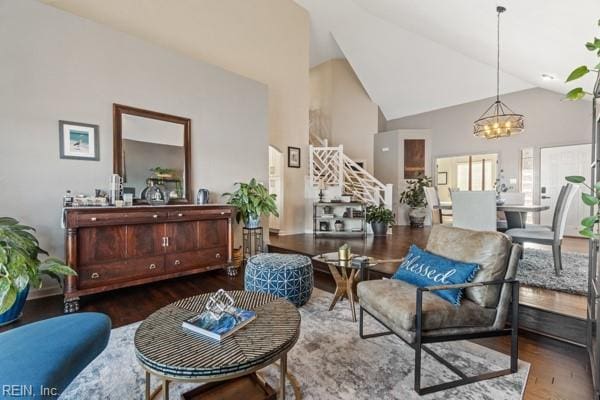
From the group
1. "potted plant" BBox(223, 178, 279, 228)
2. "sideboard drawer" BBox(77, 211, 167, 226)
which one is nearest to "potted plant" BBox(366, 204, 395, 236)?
"potted plant" BBox(223, 178, 279, 228)

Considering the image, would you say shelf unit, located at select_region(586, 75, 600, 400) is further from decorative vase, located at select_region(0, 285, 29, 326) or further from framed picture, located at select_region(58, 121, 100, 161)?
framed picture, located at select_region(58, 121, 100, 161)

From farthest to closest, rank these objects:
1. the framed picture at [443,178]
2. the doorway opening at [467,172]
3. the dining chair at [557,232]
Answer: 1. the framed picture at [443,178]
2. the doorway opening at [467,172]
3. the dining chair at [557,232]

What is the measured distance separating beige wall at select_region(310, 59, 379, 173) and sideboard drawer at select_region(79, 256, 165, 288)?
692 centimetres

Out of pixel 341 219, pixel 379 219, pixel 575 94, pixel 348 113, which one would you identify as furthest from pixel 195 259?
pixel 348 113

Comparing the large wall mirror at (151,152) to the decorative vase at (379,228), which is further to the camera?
the decorative vase at (379,228)

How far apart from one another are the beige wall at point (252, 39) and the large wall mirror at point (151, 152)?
4.50 feet

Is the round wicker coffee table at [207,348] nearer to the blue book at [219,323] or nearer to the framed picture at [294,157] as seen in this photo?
the blue book at [219,323]

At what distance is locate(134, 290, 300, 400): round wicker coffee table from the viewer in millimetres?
1211

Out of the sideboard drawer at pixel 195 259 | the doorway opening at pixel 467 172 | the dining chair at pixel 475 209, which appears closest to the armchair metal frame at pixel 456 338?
the dining chair at pixel 475 209

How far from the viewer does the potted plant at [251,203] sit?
4469mm

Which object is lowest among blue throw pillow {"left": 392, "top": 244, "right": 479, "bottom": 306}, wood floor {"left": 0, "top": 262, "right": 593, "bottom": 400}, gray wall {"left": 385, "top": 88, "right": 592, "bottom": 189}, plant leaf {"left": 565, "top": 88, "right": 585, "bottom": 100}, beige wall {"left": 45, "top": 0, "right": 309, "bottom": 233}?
wood floor {"left": 0, "top": 262, "right": 593, "bottom": 400}

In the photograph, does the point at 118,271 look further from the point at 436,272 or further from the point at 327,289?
the point at 436,272

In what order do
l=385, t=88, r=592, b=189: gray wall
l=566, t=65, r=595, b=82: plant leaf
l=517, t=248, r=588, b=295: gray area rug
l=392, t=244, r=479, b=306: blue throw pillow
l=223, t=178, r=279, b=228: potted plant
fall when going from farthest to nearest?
l=385, t=88, r=592, b=189: gray wall → l=223, t=178, r=279, b=228: potted plant → l=517, t=248, r=588, b=295: gray area rug → l=392, t=244, r=479, b=306: blue throw pillow → l=566, t=65, r=595, b=82: plant leaf

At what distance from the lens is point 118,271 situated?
3.10 meters
